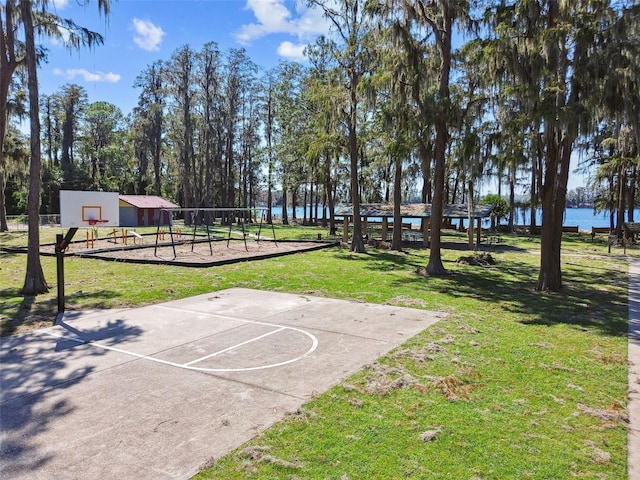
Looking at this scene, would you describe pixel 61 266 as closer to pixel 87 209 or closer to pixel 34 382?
pixel 87 209

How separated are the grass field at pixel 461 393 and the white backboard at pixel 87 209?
1.56 m

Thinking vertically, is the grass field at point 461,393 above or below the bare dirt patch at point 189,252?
below

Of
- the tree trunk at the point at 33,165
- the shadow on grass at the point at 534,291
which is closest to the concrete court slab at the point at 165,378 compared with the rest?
the shadow on grass at the point at 534,291

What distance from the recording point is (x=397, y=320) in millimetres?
7715

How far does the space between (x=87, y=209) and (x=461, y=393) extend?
33.2 feet

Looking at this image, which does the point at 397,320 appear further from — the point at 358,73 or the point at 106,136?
the point at 106,136

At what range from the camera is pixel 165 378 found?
498 cm

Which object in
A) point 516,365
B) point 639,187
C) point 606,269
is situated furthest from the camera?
point 639,187

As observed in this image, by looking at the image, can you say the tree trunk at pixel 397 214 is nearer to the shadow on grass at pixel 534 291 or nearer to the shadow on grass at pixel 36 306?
the shadow on grass at pixel 534 291

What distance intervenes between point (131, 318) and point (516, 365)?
6253 mm

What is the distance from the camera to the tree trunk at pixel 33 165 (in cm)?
934

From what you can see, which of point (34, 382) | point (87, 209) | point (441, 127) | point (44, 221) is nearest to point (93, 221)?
point (87, 209)

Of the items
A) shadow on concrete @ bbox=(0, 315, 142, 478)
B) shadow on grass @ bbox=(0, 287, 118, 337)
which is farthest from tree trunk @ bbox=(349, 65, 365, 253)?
shadow on concrete @ bbox=(0, 315, 142, 478)

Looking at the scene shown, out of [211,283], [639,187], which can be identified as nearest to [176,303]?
[211,283]
